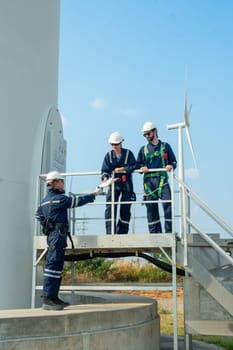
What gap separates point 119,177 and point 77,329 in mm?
2623

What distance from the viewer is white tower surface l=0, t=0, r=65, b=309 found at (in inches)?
261

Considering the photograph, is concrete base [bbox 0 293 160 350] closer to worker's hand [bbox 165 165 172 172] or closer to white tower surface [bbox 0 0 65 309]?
white tower surface [bbox 0 0 65 309]

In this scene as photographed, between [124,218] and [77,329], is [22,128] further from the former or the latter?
[77,329]

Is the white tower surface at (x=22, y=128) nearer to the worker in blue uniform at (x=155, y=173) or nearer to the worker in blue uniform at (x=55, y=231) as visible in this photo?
the worker in blue uniform at (x=55, y=231)

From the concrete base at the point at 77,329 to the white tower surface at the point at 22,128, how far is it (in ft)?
5.11

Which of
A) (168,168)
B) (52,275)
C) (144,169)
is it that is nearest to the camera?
(52,275)

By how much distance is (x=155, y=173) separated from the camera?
6914mm

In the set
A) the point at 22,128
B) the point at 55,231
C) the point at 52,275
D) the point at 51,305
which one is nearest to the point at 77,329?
the point at 51,305

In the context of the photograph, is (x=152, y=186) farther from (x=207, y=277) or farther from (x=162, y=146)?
(x=207, y=277)

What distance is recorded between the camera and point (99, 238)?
260 inches

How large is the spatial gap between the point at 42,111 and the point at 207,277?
3946 millimetres

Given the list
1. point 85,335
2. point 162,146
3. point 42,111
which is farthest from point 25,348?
point 42,111

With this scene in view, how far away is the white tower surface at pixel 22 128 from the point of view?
663 centimetres

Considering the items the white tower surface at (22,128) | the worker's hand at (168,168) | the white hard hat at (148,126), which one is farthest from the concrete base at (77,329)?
the white hard hat at (148,126)
